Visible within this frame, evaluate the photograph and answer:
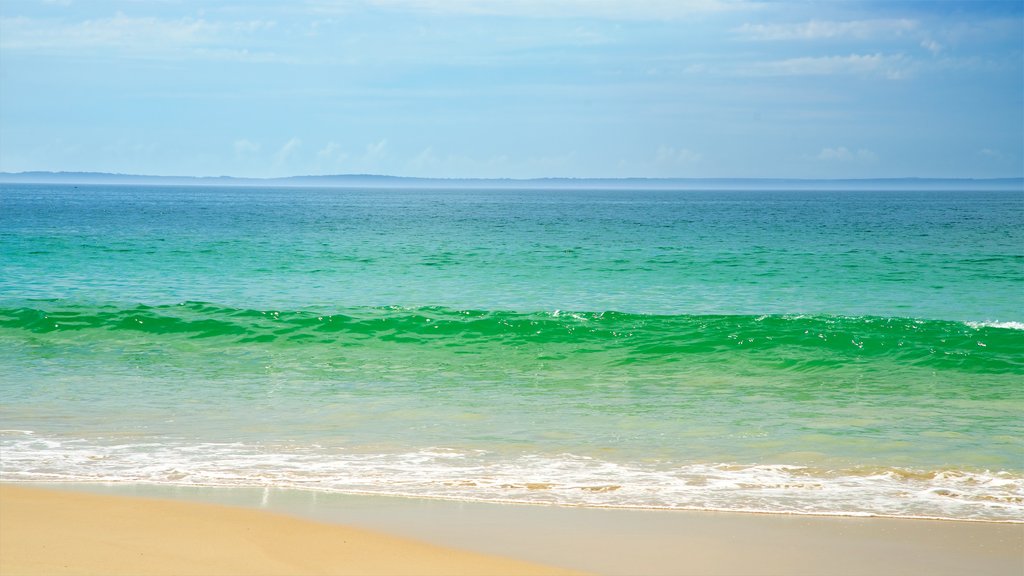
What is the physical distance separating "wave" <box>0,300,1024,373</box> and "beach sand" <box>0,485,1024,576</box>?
8246mm

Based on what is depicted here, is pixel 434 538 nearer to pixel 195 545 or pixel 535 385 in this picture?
pixel 195 545

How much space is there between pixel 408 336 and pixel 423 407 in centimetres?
641

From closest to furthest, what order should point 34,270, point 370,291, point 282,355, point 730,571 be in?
point 730,571, point 282,355, point 370,291, point 34,270

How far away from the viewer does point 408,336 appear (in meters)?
17.6

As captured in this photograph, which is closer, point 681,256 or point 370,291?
point 370,291

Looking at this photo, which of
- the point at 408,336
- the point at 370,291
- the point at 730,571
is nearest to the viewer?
the point at 730,571

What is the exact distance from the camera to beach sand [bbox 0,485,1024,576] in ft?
19.7

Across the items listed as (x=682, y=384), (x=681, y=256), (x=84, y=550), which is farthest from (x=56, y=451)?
(x=681, y=256)

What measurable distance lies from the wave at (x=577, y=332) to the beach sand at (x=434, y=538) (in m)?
A: 8.25

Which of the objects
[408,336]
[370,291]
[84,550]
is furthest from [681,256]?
[84,550]

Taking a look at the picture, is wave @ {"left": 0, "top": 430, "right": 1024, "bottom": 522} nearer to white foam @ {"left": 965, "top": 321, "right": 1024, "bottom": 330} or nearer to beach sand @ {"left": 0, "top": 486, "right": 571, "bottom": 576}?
beach sand @ {"left": 0, "top": 486, "right": 571, "bottom": 576}

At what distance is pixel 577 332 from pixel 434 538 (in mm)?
11448

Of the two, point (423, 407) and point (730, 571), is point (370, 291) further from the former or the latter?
point (730, 571)

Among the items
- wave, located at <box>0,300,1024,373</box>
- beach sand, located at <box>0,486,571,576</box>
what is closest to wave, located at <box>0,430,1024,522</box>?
beach sand, located at <box>0,486,571,576</box>
